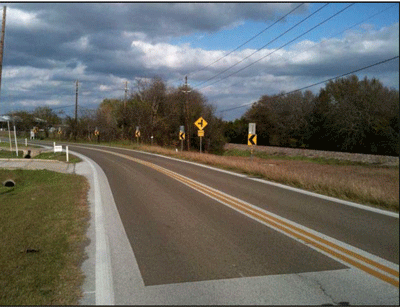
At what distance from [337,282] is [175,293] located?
6.71ft

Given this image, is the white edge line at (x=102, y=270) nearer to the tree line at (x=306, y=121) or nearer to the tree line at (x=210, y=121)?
the tree line at (x=306, y=121)

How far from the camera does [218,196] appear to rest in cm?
1271

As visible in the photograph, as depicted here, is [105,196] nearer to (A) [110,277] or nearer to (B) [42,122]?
(A) [110,277]

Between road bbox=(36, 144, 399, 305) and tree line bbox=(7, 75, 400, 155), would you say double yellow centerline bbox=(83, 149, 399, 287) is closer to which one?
road bbox=(36, 144, 399, 305)

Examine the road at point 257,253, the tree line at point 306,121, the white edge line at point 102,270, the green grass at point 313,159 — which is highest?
the tree line at point 306,121

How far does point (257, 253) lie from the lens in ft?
21.2

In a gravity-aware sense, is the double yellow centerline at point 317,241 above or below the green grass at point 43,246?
above

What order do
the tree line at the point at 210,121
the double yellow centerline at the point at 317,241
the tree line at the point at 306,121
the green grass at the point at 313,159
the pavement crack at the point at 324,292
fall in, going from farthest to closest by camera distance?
the tree line at the point at 210,121 → the tree line at the point at 306,121 → the green grass at the point at 313,159 → the double yellow centerline at the point at 317,241 → the pavement crack at the point at 324,292

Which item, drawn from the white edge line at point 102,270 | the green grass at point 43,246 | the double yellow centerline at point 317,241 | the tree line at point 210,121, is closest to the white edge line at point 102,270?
the white edge line at point 102,270

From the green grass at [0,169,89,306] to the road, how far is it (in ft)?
2.24

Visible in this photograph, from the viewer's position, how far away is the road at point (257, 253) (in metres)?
4.76

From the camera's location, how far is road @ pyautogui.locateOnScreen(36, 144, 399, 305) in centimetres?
476

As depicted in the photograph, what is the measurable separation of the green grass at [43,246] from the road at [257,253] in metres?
0.68

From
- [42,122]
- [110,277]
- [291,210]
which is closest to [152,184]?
[291,210]
